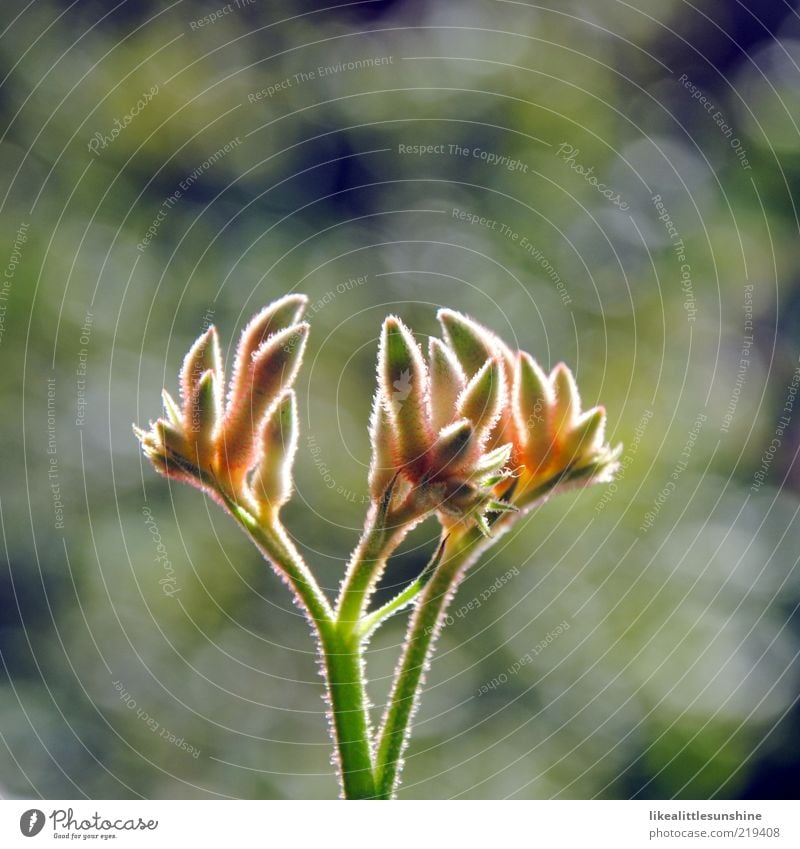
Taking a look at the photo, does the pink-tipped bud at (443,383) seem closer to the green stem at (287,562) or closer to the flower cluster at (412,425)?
the flower cluster at (412,425)

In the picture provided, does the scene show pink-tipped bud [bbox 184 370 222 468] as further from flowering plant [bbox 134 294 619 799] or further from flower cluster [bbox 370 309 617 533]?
flower cluster [bbox 370 309 617 533]

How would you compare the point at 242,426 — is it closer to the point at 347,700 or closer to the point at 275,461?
the point at 275,461
